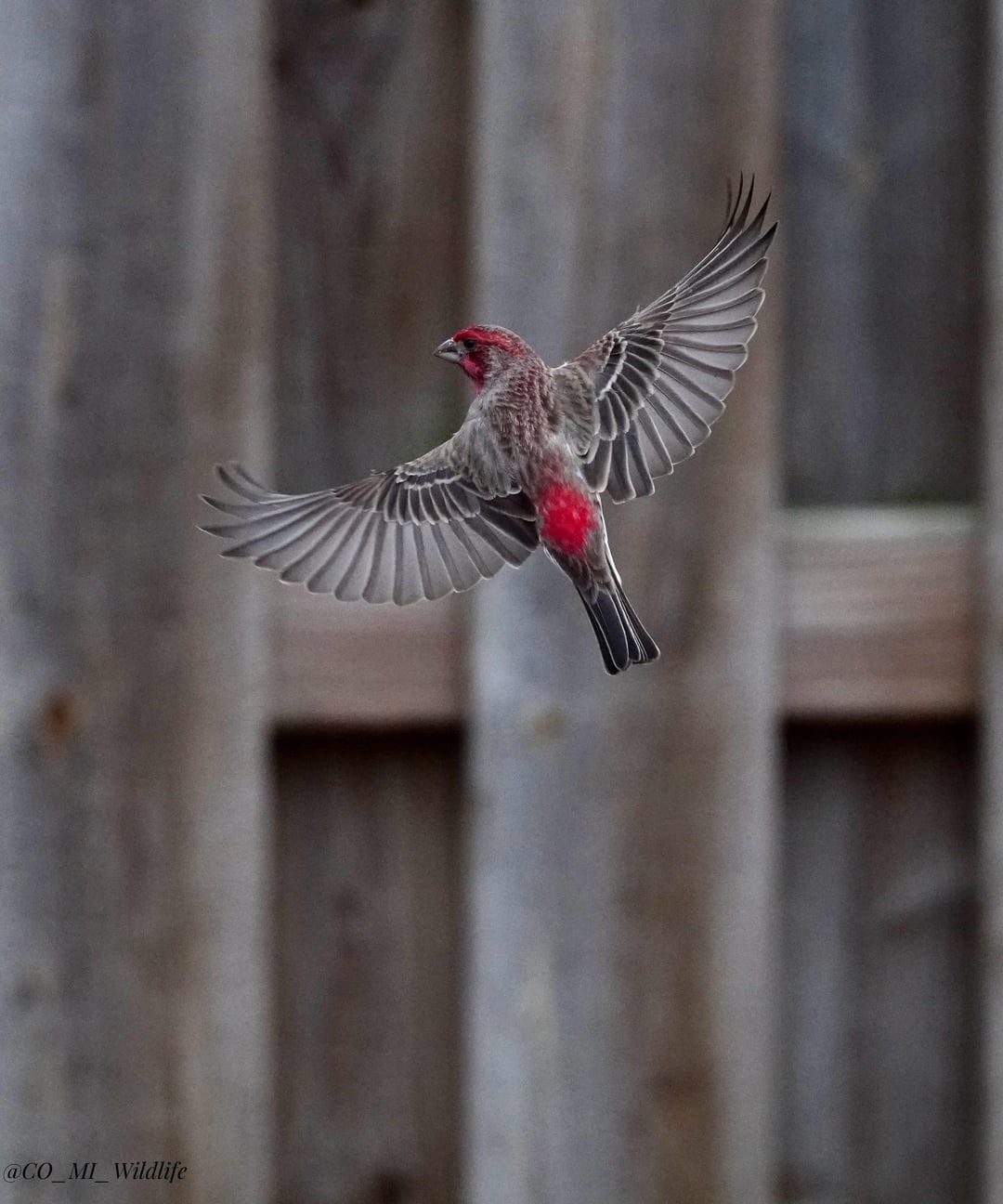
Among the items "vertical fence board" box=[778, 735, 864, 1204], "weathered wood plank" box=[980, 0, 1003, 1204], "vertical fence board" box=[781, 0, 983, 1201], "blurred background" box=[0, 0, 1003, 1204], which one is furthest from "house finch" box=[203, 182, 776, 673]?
"vertical fence board" box=[778, 735, 864, 1204]

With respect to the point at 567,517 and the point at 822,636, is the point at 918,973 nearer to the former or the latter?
the point at 822,636

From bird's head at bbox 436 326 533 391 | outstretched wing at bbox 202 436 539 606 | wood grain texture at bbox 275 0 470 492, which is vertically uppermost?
wood grain texture at bbox 275 0 470 492

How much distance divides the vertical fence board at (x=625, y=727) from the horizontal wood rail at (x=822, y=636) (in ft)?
0.15

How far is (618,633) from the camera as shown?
22.1 inches

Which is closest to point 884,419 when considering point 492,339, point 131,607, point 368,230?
point 368,230

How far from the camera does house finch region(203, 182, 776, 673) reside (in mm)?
592

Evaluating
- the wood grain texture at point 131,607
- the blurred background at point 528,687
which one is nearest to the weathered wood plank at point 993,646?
the blurred background at point 528,687

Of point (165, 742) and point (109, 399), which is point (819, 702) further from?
point (109, 399)

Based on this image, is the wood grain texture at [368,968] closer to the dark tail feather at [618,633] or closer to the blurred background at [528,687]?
the blurred background at [528,687]

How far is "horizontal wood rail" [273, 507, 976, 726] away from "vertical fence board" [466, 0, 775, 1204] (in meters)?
0.04

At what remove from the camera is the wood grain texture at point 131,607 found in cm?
150

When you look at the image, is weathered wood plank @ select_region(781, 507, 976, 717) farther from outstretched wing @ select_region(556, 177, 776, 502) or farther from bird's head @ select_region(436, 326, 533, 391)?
bird's head @ select_region(436, 326, 533, 391)

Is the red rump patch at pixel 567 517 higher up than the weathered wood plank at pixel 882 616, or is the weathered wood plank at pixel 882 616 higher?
the red rump patch at pixel 567 517

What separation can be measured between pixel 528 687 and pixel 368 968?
15.0 inches
